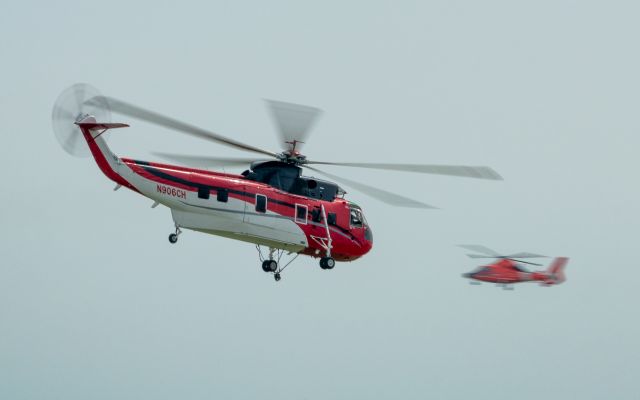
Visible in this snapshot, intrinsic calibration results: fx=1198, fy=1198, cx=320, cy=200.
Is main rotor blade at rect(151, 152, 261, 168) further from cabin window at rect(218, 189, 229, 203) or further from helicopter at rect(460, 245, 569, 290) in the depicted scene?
helicopter at rect(460, 245, 569, 290)

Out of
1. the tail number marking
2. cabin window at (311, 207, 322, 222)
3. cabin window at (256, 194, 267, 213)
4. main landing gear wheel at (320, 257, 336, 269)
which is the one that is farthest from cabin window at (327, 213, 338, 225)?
the tail number marking

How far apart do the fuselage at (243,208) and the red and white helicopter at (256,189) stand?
0.04 m

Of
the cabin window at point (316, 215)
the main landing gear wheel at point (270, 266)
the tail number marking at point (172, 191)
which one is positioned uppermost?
Answer: the cabin window at point (316, 215)

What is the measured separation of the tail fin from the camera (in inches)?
2921

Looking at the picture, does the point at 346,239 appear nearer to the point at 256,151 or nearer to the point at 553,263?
the point at 256,151

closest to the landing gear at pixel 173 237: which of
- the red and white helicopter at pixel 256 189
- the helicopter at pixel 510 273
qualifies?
the red and white helicopter at pixel 256 189

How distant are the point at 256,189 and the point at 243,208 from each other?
1.30 m

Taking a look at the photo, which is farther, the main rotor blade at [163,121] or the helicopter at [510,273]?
the helicopter at [510,273]

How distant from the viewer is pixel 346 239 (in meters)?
56.2

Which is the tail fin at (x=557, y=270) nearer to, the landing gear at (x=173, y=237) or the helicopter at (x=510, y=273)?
the helicopter at (x=510, y=273)

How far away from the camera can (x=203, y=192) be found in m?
49.8

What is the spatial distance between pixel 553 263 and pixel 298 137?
28.6m

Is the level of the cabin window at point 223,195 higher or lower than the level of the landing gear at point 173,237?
higher

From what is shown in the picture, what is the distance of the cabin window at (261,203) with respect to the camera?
5169cm
